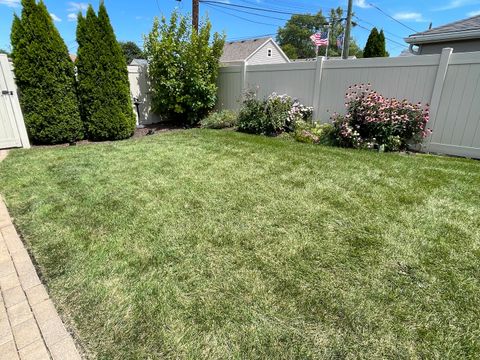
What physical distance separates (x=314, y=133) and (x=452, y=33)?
5651mm

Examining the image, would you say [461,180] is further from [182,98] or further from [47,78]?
[47,78]

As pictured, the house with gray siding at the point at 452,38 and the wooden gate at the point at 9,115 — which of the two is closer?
the wooden gate at the point at 9,115

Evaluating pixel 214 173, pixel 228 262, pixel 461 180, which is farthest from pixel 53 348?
pixel 461 180

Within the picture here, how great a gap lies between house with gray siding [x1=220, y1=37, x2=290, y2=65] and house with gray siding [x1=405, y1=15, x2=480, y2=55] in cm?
1397

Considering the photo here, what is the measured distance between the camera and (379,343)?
5.09 feet

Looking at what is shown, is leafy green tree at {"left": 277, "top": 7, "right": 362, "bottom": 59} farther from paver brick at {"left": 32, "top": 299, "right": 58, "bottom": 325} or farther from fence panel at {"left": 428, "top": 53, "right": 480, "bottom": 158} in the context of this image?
paver brick at {"left": 32, "top": 299, "right": 58, "bottom": 325}

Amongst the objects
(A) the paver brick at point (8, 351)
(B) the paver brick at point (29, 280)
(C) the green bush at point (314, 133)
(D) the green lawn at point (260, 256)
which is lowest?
(A) the paver brick at point (8, 351)

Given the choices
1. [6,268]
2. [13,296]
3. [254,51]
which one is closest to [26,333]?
[13,296]

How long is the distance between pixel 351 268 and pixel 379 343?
25.0 inches

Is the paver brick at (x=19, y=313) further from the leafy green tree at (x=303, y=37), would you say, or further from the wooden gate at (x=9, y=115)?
the leafy green tree at (x=303, y=37)

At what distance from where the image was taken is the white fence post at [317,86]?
20.5ft

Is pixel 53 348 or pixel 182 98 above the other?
pixel 182 98

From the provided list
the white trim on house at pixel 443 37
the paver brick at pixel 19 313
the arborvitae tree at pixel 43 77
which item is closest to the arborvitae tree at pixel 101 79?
the arborvitae tree at pixel 43 77

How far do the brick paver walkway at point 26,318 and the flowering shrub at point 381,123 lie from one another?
16.9 feet
